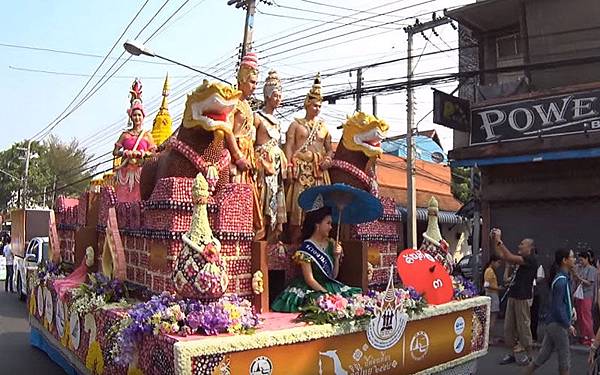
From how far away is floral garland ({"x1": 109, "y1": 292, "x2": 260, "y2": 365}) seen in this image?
387 centimetres

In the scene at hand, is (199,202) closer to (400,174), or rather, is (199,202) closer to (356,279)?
(356,279)

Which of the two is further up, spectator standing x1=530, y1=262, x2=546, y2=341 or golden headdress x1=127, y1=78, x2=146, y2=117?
golden headdress x1=127, y1=78, x2=146, y2=117

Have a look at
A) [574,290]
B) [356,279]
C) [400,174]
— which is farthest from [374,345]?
[400,174]

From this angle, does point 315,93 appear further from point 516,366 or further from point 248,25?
point 248,25

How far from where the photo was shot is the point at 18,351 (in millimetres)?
8516

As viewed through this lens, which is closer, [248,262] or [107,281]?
[248,262]

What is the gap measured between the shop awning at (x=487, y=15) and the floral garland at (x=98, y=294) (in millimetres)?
10201

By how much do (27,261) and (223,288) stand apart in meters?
10.3

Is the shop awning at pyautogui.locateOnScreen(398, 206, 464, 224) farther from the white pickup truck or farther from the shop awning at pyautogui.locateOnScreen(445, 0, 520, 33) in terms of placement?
the white pickup truck

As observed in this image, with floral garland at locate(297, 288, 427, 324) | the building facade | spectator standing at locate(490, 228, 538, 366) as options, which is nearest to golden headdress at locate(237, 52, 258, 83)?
floral garland at locate(297, 288, 427, 324)

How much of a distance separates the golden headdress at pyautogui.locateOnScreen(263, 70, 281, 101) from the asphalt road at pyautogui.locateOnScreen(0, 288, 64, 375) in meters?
4.36

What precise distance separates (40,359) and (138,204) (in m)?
4.03

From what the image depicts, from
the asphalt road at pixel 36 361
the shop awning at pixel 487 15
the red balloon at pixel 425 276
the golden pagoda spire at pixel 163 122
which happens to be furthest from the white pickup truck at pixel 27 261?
the shop awning at pixel 487 15

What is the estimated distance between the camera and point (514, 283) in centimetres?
807
